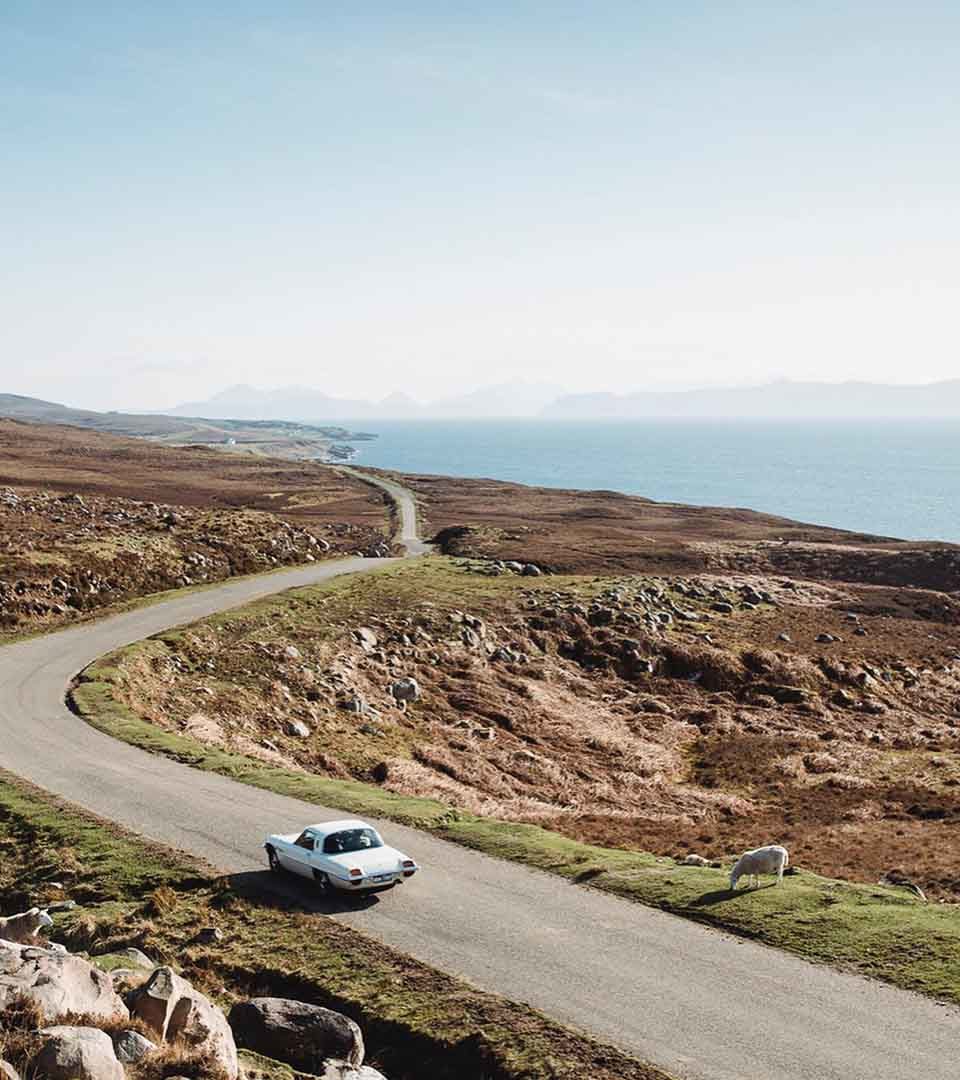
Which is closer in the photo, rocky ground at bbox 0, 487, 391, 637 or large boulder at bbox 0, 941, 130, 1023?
large boulder at bbox 0, 941, 130, 1023

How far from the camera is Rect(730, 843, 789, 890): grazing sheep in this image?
882 inches

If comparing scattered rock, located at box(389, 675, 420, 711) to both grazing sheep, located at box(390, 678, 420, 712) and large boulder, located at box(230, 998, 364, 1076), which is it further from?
large boulder, located at box(230, 998, 364, 1076)

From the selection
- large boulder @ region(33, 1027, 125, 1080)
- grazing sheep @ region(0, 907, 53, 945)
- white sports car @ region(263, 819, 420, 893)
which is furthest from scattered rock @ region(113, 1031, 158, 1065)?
white sports car @ region(263, 819, 420, 893)

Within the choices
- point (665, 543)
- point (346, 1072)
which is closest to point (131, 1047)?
point (346, 1072)

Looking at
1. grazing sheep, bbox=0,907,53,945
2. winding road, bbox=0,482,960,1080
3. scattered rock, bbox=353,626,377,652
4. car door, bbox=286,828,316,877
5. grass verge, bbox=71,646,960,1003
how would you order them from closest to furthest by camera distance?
winding road, bbox=0,482,960,1080 → grazing sheep, bbox=0,907,53,945 → grass verge, bbox=71,646,960,1003 → car door, bbox=286,828,316,877 → scattered rock, bbox=353,626,377,652

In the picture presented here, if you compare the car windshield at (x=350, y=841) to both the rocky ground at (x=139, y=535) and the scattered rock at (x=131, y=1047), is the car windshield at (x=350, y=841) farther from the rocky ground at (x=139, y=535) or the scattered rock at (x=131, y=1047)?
the rocky ground at (x=139, y=535)

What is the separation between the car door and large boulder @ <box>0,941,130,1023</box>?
698cm

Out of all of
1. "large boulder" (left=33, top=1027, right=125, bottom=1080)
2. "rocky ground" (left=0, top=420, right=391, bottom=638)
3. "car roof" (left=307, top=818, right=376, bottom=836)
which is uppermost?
"rocky ground" (left=0, top=420, right=391, bottom=638)

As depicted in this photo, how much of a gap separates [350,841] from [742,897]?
890 centimetres

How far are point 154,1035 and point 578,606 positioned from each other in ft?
160

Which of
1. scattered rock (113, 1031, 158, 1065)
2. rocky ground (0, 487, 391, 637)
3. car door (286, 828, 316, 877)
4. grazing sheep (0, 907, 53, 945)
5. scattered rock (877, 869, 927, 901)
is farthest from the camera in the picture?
rocky ground (0, 487, 391, 637)

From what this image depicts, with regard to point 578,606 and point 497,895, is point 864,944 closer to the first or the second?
point 497,895

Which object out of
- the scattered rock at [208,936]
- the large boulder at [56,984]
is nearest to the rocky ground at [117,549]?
the scattered rock at [208,936]

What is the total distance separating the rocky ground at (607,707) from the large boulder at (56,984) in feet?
59.9
